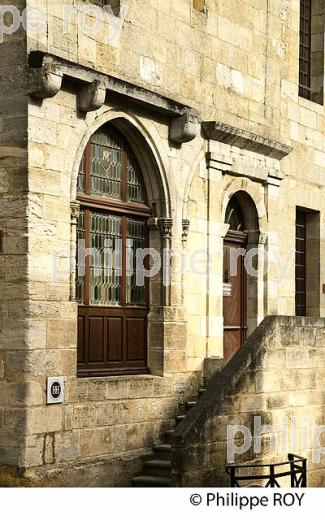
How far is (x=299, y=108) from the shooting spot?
56.7ft

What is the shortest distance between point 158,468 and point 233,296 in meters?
3.54

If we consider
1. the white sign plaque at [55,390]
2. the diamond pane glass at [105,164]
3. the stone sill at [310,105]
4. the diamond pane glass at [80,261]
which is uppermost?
the stone sill at [310,105]

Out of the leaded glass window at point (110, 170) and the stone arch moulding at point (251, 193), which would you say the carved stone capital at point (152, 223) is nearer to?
the leaded glass window at point (110, 170)

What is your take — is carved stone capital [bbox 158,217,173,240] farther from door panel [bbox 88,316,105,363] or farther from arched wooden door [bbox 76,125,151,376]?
door panel [bbox 88,316,105,363]

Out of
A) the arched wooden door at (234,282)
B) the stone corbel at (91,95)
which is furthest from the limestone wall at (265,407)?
the stone corbel at (91,95)

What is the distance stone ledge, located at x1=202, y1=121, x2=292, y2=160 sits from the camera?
48.0ft

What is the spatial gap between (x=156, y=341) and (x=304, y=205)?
460cm

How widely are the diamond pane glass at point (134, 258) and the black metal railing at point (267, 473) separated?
8.18ft

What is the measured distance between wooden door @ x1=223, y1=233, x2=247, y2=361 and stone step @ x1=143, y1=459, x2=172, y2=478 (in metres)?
2.77

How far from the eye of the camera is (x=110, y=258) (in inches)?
523

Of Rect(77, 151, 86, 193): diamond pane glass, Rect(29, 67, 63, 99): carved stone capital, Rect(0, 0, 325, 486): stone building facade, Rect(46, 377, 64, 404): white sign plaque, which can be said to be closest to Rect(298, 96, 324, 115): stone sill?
Rect(0, 0, 325, 486): stone building facade

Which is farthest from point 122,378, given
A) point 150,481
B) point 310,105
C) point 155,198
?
point 310,105

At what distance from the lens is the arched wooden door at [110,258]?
12.9 m

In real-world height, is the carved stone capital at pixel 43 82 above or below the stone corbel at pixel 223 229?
above
